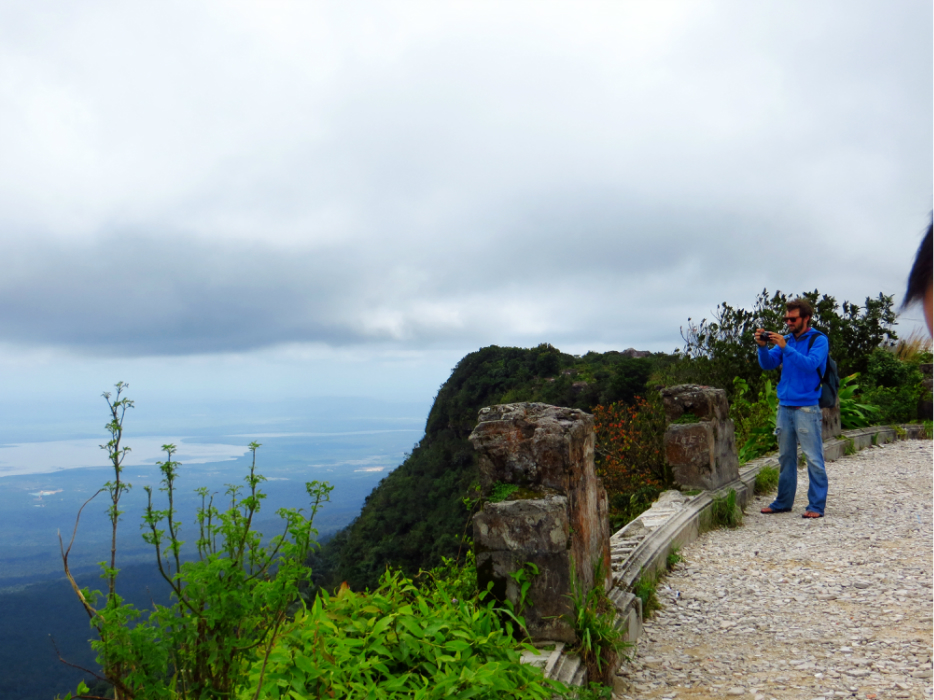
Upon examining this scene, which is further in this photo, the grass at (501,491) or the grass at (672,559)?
the grass at (672,559)

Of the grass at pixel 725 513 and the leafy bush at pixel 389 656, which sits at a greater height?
the leafy bush at pixel 389 656

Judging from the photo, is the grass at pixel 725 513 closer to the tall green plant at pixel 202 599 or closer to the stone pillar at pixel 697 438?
the stone pillar at pixel 697 438

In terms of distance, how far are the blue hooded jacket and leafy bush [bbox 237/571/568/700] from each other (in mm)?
4449

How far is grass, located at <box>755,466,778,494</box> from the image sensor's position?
7898 millimetres

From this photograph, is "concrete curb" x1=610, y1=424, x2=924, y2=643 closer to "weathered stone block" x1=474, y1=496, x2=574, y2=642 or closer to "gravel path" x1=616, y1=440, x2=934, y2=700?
"gravel path" x1=616, y1=440, x2=934, y2=700

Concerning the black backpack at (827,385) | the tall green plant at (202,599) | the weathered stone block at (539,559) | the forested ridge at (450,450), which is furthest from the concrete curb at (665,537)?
the forested ridge at (450,450)

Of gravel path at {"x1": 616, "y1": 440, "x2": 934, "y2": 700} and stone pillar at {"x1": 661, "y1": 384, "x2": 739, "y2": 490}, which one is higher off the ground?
stone pillar at {"x1": 661, "y1": 384, "x2": 739, "y2": 490}

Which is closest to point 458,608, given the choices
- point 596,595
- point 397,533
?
point 596,595

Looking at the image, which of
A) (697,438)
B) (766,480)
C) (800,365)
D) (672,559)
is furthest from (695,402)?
(672,559)

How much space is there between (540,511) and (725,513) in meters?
3.98

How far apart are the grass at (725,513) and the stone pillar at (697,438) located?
1.21ft

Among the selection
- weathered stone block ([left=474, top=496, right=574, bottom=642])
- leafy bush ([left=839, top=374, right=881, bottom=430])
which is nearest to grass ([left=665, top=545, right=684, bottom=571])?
weathered stone block ([left=474, top=496, right=574, bottom=642])

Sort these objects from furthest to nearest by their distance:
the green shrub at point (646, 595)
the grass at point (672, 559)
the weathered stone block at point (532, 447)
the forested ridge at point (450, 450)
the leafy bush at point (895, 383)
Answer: the forested ridge at point (450, 450) < the leafy bush at point (895, 383) < the grass at point (672, 559) < the green shrub at point (646, 595) < the weathered stone block at point (532, 447)

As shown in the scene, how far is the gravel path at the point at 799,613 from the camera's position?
339 centimetres
